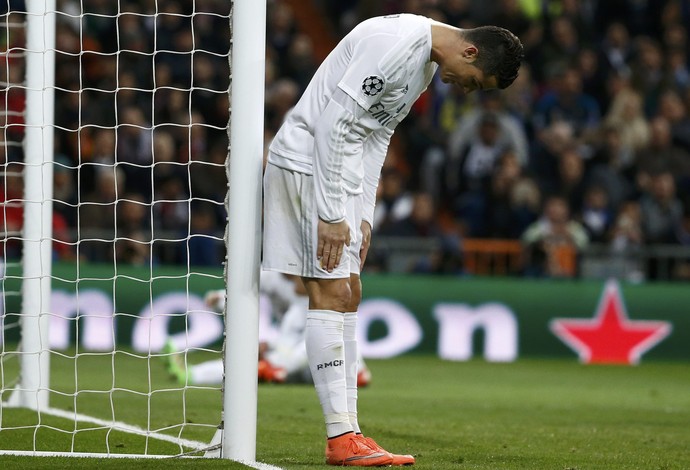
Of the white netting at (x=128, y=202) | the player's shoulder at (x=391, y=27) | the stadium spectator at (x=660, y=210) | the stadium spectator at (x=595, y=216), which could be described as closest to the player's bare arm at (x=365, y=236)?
the player's shoulder at (x=391, y=27)

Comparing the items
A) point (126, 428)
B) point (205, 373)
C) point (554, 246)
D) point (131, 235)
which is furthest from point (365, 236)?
point (554, 246)

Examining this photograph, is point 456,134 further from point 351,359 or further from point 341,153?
point 341,153

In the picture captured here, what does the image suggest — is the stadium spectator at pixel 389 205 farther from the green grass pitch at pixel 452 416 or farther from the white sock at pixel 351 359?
the white sock at pixel 351 359

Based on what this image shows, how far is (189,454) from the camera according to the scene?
5398mm

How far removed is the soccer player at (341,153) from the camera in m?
5.18

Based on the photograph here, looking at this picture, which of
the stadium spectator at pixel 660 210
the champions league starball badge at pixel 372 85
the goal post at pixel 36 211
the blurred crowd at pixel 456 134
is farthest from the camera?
the stadium spectator at pixel 660 210

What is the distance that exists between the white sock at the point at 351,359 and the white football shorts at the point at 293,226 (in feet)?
1.49

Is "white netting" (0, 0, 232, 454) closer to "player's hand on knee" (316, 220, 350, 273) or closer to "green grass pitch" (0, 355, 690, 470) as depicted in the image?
"green grass pitch" (0, 355, 690, 470)

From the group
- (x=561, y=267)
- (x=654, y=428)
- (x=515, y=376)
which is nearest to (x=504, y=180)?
(x=561, y=267)

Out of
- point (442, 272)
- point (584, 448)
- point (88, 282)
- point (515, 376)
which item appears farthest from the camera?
point (442, 272)

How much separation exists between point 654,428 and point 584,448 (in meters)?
1.44

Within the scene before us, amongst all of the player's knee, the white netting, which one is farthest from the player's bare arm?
the white netting

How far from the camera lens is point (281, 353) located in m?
10.2

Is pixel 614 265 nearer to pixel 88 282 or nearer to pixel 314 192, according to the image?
pixel 88 282
